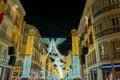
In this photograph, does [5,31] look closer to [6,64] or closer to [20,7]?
[6,64]

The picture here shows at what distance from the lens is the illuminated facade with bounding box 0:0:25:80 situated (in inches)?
882

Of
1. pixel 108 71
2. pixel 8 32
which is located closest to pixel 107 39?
pixel 108 71

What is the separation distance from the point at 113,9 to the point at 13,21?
16933 mm

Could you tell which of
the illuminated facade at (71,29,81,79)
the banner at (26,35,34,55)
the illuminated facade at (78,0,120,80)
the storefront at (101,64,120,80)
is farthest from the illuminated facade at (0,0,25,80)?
the storefront at (101,64,120,80)

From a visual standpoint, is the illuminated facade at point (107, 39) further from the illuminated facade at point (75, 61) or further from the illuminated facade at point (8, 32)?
the illuminated facade at point (8, 32)

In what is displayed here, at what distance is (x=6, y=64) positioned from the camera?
2366 centimetres

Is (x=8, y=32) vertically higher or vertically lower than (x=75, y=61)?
higher

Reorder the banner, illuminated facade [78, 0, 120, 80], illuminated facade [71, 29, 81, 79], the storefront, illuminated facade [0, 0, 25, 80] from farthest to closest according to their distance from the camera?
illuminated facade [0, 0, 25, 80], illuminated facade [78, 0, 120, 80], the storefront, the banner, illuminated facade [71, 29, 81, 79]

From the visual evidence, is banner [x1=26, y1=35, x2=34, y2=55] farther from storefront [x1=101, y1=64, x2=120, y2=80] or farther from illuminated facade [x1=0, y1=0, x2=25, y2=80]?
storefront [x1=101, y1=64, x2=120, y2=80]

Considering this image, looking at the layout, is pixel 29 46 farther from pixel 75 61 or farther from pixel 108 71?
pixel 108 71

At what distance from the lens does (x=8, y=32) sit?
80.9ft

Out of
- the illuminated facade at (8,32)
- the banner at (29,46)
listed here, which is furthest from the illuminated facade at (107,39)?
the illuminated facade at (8,32)

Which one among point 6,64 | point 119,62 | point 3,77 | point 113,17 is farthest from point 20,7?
point 119,62

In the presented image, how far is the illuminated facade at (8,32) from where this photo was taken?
73.5 ft
